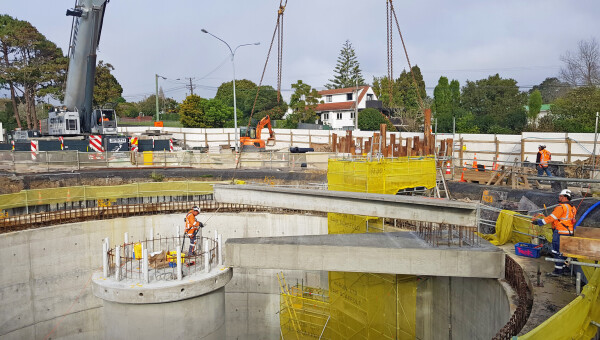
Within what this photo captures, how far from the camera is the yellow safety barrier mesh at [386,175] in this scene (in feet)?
47.1

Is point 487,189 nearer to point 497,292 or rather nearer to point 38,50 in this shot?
point 497,292

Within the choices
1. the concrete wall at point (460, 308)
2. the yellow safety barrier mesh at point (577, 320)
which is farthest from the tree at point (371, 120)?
the yellow safety barrier mesh at point (577, 320)

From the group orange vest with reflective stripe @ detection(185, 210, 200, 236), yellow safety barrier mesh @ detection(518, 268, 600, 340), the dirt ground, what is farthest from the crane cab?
yellow safety barrier mesh @ detection(518, 268, 600, 340)

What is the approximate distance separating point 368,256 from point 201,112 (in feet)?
163

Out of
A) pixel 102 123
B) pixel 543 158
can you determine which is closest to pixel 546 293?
pixel 543 158

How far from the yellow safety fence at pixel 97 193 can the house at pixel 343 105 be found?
3750 centimetres

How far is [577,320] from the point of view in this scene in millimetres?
6734

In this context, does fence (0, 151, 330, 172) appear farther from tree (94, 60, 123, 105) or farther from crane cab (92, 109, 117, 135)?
tree (94, 60, 123, 105)

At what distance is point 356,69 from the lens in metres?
90.6

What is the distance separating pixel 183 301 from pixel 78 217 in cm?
948

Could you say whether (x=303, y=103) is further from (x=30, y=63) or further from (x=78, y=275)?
(x=78, y=275)

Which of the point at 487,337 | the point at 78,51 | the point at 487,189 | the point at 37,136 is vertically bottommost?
the point at 487,337

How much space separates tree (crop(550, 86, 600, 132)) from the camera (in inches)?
1193

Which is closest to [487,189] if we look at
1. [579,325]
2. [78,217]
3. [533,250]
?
[533,250]
